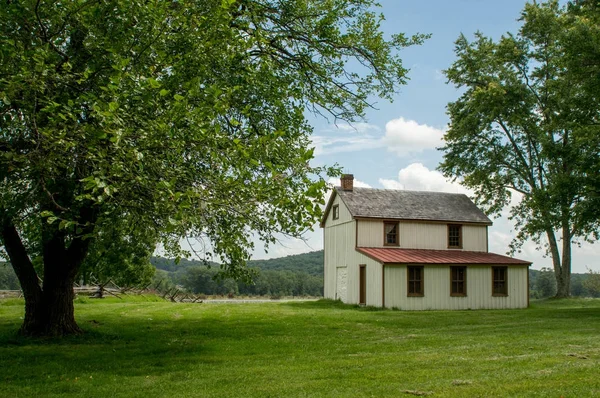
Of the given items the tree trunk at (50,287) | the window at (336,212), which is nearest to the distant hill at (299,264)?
the window at (336,212)

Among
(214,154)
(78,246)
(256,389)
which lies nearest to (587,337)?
(256,389)

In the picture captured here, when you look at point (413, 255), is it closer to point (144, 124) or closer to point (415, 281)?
point (415, 281)

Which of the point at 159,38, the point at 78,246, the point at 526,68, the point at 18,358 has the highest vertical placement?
the point at 526,68

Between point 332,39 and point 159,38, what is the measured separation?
7202 mm

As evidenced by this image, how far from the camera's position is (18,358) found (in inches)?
522

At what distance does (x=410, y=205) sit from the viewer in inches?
1415

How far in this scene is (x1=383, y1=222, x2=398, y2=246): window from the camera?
34.2m

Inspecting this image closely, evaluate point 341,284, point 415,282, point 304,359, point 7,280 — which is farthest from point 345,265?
point 7,280

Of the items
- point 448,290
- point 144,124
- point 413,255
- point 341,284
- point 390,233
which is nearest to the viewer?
point 144,124

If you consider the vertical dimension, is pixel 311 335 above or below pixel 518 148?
below

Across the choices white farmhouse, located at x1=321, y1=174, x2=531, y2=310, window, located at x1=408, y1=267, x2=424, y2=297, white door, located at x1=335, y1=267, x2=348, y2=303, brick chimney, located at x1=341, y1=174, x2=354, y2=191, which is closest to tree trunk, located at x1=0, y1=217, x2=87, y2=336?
white farmhouse, located at x1=321, y1=174, x2=531, y2=310

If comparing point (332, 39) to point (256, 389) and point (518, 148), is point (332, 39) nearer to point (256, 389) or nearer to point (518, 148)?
point (256, 389)

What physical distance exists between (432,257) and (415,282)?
6.95 ft

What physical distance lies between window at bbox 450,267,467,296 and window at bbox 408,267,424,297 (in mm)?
2177
